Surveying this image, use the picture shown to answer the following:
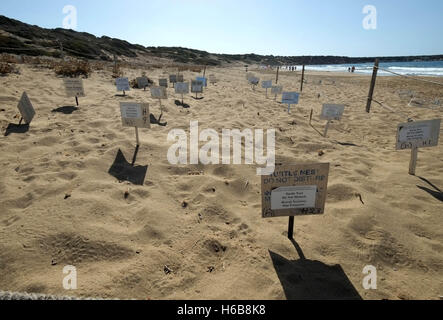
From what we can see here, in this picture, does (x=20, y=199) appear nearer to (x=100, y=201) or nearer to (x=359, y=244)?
(x=100, y=201)

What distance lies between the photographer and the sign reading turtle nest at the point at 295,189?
7.15 ft

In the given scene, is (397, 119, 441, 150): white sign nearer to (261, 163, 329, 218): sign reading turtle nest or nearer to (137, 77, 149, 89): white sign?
(261, 163, 329, 218): sign reading turtle nest

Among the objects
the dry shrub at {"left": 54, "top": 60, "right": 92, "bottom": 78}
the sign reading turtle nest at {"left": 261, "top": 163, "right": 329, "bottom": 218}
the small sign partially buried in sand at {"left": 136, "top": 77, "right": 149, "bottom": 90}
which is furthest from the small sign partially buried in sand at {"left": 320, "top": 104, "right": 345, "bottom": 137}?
the dry shrub at {"left": 54, "top": 60, "right": 92, "bottom": 78}

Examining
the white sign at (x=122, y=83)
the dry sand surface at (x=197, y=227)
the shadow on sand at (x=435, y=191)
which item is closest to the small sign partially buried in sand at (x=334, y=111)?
the dry sand surface at (x=197, y=227)

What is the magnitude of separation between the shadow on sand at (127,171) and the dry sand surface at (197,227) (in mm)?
64

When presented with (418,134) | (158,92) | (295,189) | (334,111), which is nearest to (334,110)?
(334,111)

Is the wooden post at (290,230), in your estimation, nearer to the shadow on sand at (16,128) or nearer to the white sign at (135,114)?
the white sign at (135,114)

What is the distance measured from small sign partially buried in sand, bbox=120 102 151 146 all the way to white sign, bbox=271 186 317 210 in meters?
2.86

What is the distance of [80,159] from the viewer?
3701mm

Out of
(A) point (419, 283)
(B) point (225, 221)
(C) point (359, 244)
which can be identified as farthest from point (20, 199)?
(A) point (419, 283)

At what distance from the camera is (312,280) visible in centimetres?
196

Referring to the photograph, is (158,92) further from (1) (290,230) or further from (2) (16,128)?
(1) (290,230)

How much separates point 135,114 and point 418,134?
4552 millimetres

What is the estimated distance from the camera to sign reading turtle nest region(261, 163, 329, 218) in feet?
7.15
